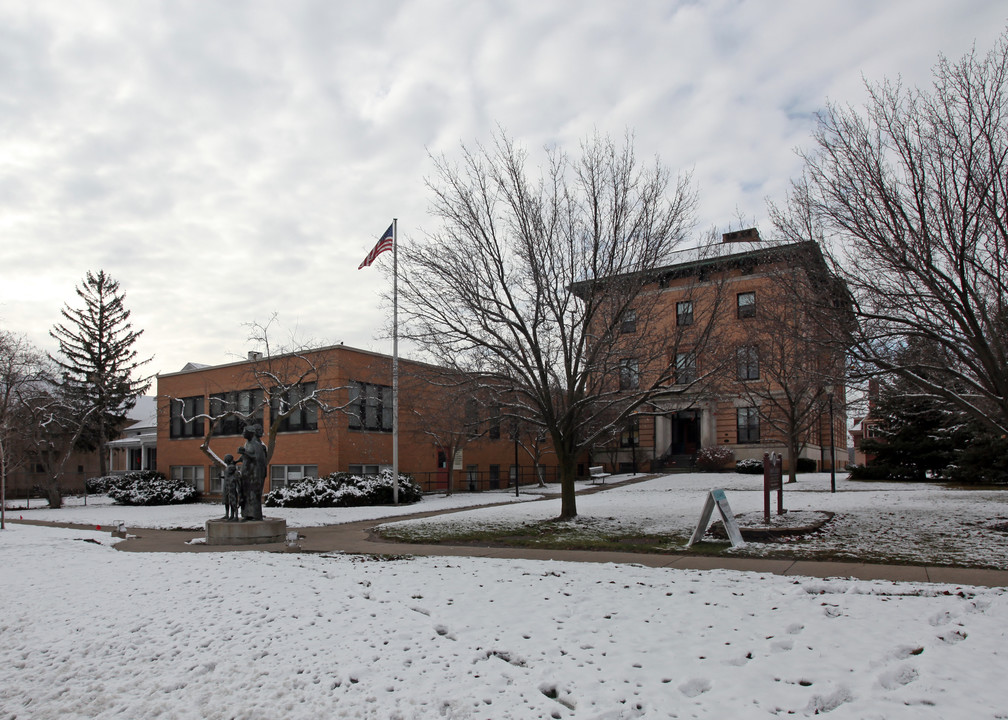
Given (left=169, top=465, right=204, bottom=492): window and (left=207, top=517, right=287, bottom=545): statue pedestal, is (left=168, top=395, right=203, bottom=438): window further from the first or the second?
(left=207, top=517, right=287, bottom=545): statue pedestal

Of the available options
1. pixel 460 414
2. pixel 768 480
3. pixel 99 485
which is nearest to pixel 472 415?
pixel 460 414

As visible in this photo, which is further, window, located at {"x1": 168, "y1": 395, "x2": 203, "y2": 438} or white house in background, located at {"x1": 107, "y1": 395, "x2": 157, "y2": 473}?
white house in background, located at {"x1": 107, "y1": 395, "x2": 157, "y2": 473}

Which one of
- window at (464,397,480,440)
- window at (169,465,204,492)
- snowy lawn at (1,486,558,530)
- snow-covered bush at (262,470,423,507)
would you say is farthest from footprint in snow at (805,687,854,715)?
window at (169,465,204,492)

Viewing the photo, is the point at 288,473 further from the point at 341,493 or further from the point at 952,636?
the point at 952,636

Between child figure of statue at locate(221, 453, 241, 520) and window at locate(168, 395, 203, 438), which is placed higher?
window at locate(168, 395, 203, 438)

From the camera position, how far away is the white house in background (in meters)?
46.6

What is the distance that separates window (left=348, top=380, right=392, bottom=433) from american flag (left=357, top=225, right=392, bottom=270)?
738 centimetres

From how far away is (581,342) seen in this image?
53.0 feet

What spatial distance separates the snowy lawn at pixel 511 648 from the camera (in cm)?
536

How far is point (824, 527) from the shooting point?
45.6 ft

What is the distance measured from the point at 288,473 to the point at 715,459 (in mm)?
22538

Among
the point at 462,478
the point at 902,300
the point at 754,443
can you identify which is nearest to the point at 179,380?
the point at 462,478

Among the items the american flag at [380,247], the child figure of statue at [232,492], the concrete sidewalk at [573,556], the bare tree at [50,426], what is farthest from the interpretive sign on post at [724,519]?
the bare tree at [50,426]

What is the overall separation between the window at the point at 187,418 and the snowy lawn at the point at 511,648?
29124mm
